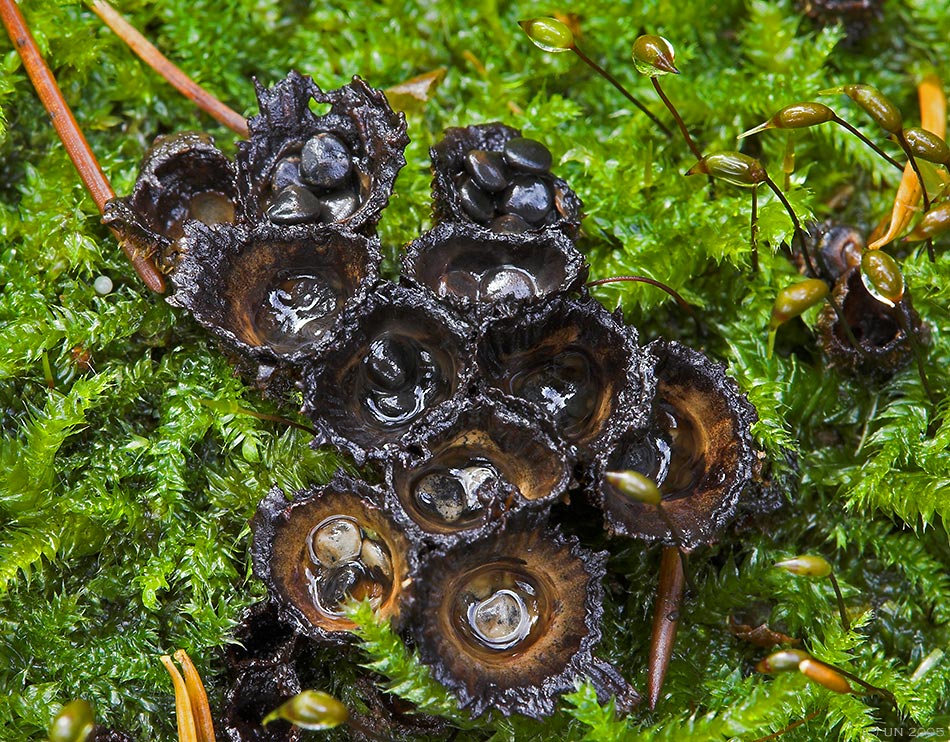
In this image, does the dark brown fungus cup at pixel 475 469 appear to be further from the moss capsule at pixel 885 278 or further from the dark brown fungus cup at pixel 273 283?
the moss capsule at pixel 885 278

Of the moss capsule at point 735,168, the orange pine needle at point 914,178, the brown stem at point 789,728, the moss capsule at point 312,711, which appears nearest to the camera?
the moss capsule at point 312,711

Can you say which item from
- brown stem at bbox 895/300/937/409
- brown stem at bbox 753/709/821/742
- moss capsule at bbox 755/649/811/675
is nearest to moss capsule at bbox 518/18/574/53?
brown stem at bbox 895/300/937/409

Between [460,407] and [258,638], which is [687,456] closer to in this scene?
[460,407]

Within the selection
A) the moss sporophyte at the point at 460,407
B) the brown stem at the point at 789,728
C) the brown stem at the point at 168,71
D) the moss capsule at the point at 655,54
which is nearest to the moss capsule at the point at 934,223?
the moss sporophyte at the point at 460,407

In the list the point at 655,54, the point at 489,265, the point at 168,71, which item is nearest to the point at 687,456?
the point at 489,265

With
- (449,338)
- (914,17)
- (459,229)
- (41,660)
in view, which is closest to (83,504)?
(41,660)

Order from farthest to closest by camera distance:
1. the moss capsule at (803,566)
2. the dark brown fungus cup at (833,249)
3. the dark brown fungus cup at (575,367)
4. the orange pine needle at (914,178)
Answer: the dark brown fungus cup at (833,249), the orange pine needle at (914,178), the dark brown fungus cup at (575,367), the moss capsule at (803,566)

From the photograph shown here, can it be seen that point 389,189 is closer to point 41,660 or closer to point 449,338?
point 449,338
